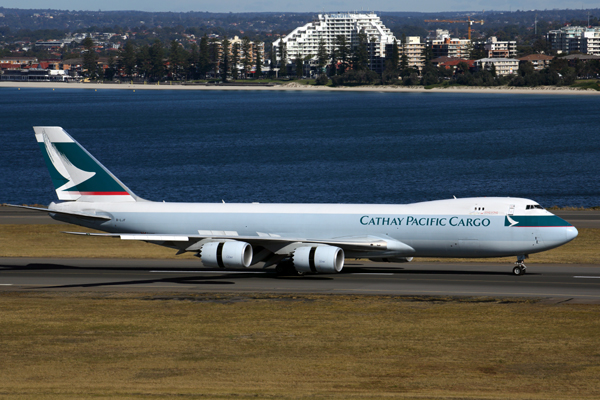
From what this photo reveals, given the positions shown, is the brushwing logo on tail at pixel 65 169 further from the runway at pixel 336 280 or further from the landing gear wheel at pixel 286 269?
the landing gear wheel at pixel 286 269

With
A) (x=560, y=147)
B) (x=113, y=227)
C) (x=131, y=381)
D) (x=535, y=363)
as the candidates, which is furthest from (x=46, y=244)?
(x=560, y=147)

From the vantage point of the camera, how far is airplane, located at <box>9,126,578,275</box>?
46094 millimetres

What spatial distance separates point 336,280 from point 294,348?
16.5m

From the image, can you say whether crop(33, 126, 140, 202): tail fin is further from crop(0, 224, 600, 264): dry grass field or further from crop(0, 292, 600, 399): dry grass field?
crop(0, 292, 600, 399): dry grass field

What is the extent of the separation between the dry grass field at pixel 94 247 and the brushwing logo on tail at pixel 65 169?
8964 mm

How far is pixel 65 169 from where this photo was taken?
52250mm

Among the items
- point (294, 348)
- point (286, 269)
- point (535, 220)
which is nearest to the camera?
point (294, 348)

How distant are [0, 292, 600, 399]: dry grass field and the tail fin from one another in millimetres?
11107

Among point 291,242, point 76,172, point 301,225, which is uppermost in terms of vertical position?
point 76,172

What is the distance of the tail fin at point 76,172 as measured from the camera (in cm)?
5200

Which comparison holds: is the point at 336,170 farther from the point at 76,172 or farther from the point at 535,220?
the point at 535,220

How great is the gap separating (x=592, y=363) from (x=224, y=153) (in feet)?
494

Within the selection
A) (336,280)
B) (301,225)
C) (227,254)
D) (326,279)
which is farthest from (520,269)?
(227,254)

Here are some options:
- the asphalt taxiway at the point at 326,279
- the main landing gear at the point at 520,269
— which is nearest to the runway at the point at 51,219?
the asphalt taxiway at the point at 326,279
